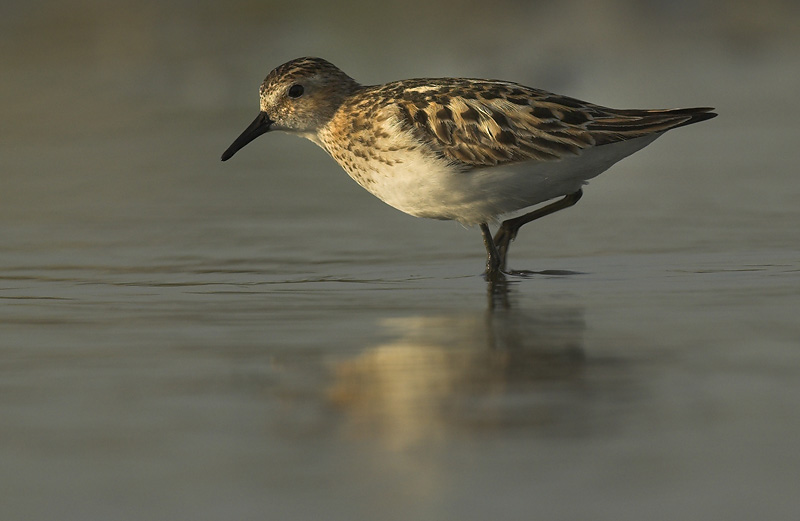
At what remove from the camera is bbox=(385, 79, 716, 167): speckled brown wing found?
32.8ft

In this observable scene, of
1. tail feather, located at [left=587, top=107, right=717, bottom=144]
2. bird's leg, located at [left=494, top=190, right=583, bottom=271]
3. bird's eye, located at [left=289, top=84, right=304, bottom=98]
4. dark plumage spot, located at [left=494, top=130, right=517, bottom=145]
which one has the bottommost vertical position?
bird's leg, located at [left=494, top=190, right=583, bottom=271]

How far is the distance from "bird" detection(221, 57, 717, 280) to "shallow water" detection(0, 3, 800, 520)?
553 mm

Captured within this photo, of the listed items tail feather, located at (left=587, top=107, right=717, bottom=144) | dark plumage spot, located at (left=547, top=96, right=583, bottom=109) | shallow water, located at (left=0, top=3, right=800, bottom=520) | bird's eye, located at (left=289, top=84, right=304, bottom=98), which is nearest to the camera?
shallow water, located at (left=0, top=3, right=800, bottom=520)

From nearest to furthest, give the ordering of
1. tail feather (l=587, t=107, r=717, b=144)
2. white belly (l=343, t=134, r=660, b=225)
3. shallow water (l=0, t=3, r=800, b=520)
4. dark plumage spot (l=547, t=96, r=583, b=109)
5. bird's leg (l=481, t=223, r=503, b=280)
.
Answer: shallow water (l=0, t=3, r=800, b=520) < white belly (l=343, t=134, r=660, b=225) < bird's leg (l=481, t=223, r=503, b=280) < tail feather (l=587, t=107, r=717, b=144) < dark plumage spot (l=547, t=96, r=583, b=109)

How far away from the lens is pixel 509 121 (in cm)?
1018

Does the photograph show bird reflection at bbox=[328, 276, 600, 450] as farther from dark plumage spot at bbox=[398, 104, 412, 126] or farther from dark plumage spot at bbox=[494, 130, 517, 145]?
dark plumage spot at bbox=[398, 104, 412, 126]

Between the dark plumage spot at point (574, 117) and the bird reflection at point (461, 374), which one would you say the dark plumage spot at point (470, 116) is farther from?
the bird reflection at point (461, 374)

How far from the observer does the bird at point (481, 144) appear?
997 cm

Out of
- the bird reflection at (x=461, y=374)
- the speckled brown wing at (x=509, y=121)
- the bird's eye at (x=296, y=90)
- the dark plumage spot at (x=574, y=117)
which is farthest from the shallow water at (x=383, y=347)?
the bird's eye at (x=296, y=90)

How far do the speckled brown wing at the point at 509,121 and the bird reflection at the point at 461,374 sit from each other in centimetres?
174

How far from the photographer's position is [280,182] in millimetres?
15086

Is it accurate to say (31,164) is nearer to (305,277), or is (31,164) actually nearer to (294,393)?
(305,277)

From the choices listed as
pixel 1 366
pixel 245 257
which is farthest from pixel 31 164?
pixel 1 366

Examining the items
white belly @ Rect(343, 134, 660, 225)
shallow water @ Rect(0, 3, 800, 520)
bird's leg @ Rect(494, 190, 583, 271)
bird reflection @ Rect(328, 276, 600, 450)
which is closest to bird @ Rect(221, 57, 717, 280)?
white belly @ Rect(343, 134, 660, 225)
